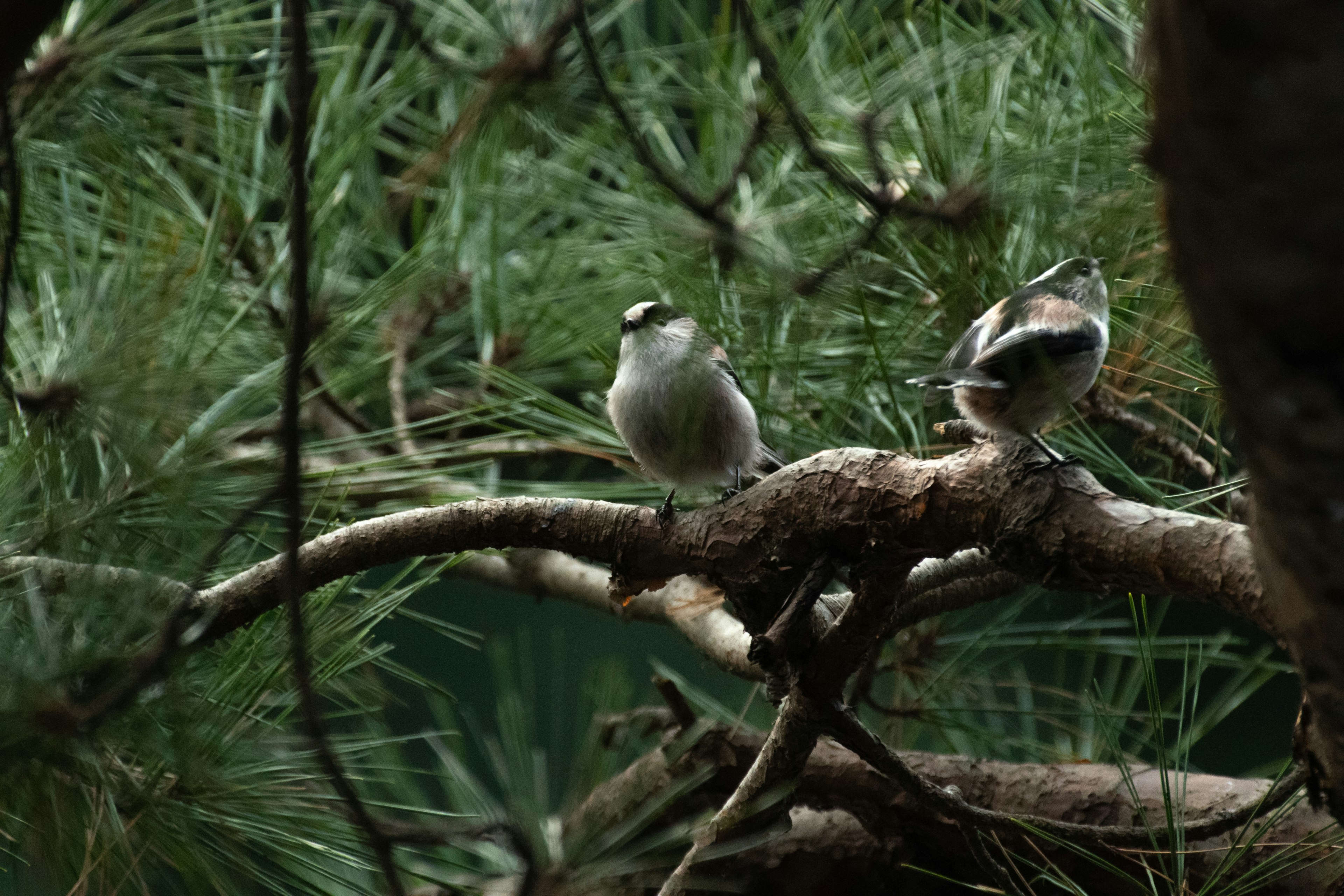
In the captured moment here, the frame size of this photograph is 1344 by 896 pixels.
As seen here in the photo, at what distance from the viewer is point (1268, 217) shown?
1.09 feet

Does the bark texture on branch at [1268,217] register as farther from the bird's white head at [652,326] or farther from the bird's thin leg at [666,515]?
the bird's white head at [652,326]

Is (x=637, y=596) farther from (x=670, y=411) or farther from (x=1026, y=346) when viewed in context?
(x=1026, y=346)

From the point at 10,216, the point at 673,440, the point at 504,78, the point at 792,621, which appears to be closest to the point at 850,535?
the point at 792,621

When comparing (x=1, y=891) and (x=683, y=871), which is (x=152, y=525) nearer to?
(x=683, y=871)

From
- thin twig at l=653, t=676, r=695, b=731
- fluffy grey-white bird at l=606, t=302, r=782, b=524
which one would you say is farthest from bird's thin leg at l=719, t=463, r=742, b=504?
thin twig at l=653, t=676, r=695, b=731

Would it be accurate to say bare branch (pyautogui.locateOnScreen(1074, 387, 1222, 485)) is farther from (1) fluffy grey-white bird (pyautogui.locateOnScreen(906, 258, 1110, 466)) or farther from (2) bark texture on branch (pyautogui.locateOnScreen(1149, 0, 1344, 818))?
(2) bark texture on branch (pyautogui.locateOnScreen(1149, 0, 1344, 818))

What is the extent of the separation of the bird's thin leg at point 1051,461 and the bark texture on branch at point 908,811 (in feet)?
1.43

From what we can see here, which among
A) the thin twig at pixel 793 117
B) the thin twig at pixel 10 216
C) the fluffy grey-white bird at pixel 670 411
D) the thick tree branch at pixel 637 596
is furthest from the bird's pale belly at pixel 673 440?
the thin twig at pixel 10 216

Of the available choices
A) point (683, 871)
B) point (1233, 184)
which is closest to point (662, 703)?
point (683, 871)

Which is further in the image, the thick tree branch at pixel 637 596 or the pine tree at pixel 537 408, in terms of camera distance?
the thick tree branch at pixel 637 596

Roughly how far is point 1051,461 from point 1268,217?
381mm

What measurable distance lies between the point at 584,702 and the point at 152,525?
540 millimetres

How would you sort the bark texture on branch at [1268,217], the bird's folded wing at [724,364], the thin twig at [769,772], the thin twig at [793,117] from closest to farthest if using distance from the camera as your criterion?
the bark texture on branch at [1268,217], the thin twig at [793,117], the thin twig at [769,772], the bird's folded wing at [724,364]

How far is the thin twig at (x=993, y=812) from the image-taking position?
0.78 meters
